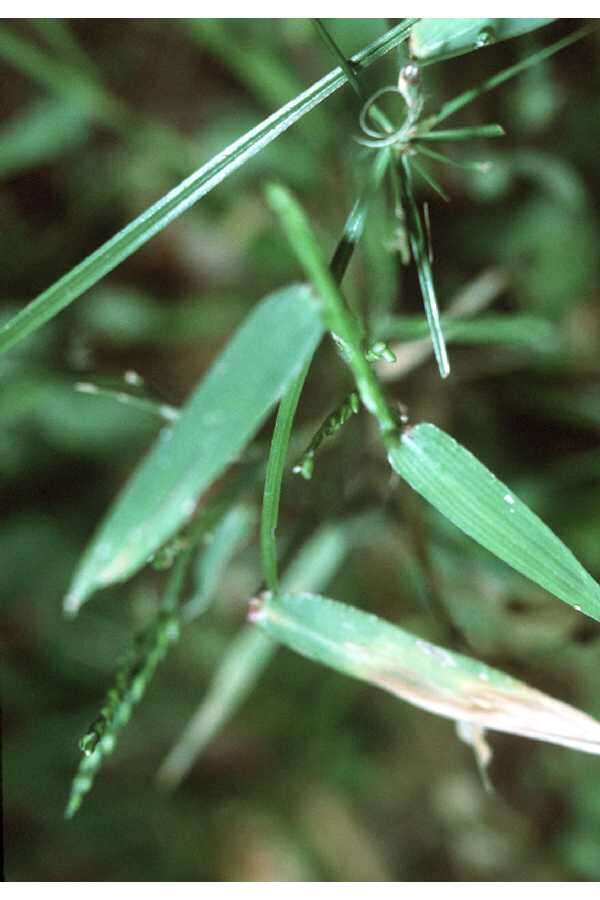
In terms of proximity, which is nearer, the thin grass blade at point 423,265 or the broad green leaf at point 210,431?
the broad green leaf at point 210,431

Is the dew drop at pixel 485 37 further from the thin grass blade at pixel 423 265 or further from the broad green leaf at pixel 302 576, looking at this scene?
the broad green leaf at pixel 302 576

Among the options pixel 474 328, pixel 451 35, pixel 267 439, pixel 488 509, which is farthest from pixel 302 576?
pixel 451 35

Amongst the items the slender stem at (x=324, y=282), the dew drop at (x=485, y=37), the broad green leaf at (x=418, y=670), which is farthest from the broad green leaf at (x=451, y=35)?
the broad green leaf at (x=418, y=670)

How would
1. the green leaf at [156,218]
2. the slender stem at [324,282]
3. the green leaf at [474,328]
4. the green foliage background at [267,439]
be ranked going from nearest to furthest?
the slender stem at [324,282] < the green leaf at [156,218] < the green leaf at [474,328] < the green foliage background at [267,439]

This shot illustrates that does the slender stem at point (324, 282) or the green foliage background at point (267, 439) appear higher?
the slender stem at point (324, 282)

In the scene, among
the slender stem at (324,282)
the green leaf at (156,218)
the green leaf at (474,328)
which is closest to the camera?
the slender stem at (324,282)

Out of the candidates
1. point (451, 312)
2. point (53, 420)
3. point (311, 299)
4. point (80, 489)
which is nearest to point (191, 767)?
point (80, 489)

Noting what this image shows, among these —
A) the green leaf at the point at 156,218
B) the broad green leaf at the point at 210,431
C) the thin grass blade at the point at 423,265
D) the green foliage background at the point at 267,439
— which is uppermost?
the green leaf at the point at 156,218
